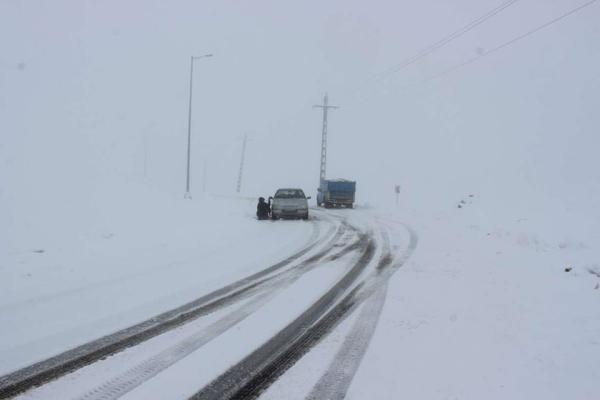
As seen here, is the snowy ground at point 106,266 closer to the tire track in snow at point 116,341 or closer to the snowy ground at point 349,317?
the snowy ground at point 349,317

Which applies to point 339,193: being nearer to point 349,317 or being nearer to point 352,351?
point 349,317

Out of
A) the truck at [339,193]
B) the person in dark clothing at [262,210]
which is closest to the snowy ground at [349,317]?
the person in dark clothing at [262,210]

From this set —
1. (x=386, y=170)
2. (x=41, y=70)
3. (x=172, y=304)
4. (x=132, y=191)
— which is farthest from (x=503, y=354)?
(x=41, y=70)

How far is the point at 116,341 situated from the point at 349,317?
3.09 metres

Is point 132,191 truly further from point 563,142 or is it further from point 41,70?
point 41,70

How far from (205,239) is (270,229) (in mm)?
4074

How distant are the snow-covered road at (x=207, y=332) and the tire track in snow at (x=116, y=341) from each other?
1 centimetres

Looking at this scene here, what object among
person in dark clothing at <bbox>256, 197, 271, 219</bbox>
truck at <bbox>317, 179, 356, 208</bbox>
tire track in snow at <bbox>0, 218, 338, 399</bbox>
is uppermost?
truck at <bbox>317, 179, 356, 208</bbox>

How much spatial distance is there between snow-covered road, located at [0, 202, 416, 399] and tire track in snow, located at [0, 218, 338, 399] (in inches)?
0.4

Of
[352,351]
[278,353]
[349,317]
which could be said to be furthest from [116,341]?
[349,317]

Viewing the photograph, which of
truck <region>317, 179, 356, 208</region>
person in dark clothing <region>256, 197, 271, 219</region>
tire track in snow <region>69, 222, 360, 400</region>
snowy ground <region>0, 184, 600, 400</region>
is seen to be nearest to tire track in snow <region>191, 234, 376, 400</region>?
snowy ground <region>0, 184, 600, 400</region>

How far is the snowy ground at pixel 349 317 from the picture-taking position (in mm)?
4500

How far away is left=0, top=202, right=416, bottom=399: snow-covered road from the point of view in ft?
14.3

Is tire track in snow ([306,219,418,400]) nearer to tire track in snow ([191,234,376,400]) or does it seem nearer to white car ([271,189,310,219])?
tire track in snow ([191,234,376,400])
